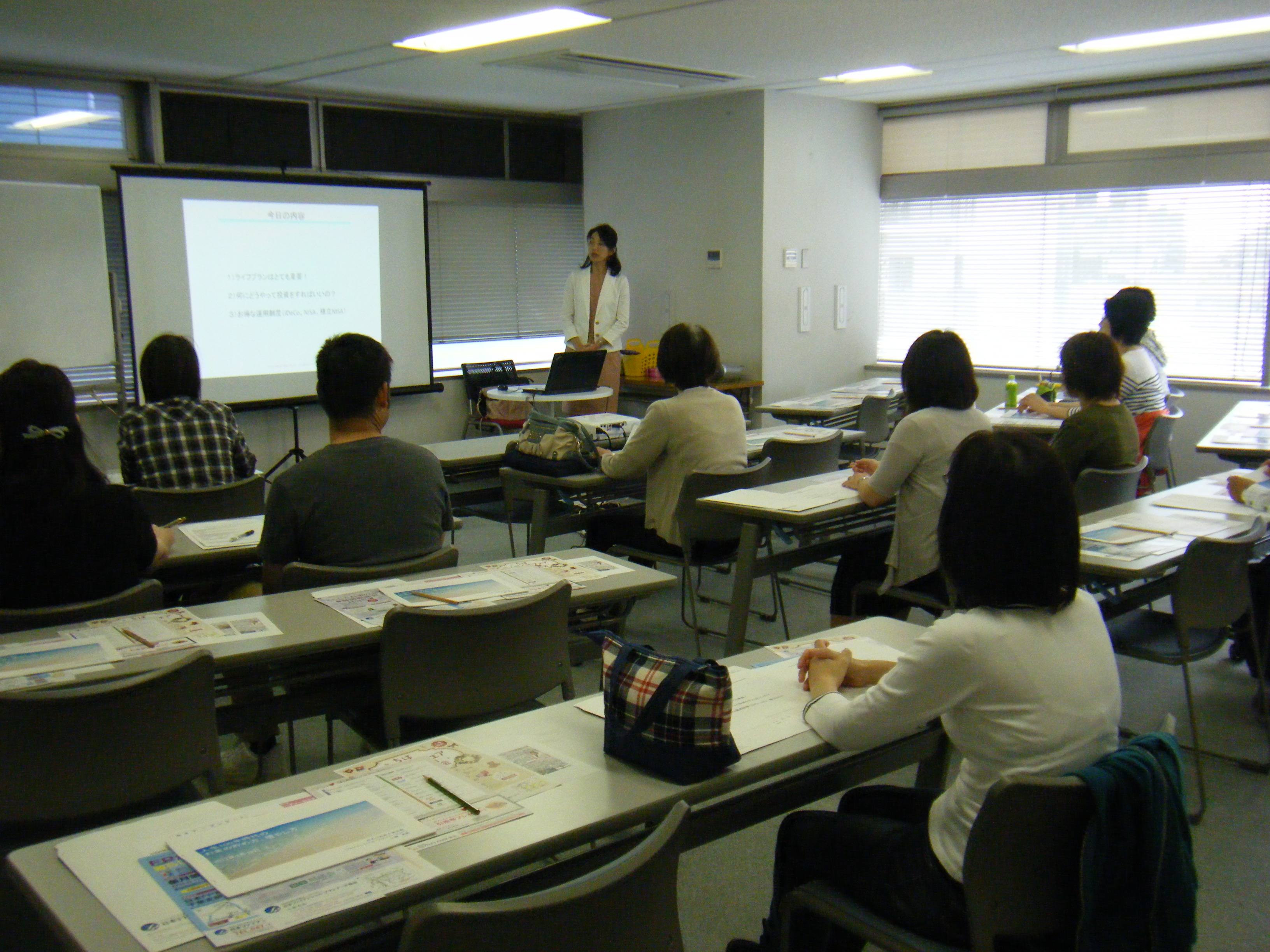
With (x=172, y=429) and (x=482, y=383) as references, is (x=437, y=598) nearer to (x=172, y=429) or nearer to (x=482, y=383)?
(x=172, y=429)

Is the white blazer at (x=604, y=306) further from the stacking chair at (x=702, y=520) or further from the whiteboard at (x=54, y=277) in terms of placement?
the stacking chair at (x=702, y=520)

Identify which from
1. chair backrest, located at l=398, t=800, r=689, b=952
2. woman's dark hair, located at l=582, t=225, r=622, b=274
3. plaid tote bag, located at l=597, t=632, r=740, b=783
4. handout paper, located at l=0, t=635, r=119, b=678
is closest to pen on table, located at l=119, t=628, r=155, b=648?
handout paper, located at l=0, t=635, r=119, b=678

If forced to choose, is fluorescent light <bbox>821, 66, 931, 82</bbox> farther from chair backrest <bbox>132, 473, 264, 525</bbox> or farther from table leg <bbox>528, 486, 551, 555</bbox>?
chair backrest <bbox>132, 473, 264, 525</bbox>

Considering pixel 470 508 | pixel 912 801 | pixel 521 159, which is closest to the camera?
pixel 912 801

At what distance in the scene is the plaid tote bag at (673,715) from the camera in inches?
58.9

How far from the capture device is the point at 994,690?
1.55 metres

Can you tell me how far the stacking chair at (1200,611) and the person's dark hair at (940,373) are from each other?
0.82 meters

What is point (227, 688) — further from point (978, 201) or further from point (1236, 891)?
point (978, 201)

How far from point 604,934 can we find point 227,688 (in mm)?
1310

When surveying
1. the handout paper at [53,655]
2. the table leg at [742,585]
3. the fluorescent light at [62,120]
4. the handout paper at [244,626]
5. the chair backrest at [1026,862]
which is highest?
the fluorescent light at [62,120]

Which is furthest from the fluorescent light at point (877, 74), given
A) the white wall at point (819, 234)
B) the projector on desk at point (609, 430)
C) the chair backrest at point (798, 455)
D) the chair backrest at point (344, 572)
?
the chair backrest at point (344, 572)

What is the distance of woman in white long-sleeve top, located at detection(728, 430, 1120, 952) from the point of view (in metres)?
1.55

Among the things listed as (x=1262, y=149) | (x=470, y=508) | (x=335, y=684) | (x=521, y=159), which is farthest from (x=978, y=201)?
(x=335, y=684)

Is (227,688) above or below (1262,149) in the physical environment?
below
